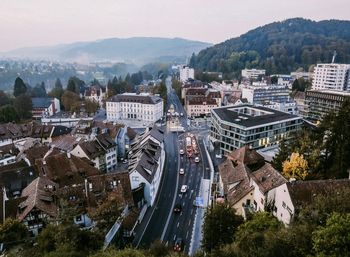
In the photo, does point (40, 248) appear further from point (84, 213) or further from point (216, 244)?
point (216, 244)

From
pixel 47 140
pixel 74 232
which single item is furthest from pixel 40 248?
pixel 47 140

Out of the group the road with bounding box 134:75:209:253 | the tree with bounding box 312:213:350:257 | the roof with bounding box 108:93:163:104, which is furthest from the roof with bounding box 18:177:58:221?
the roof with bounding box 108:93:163:104

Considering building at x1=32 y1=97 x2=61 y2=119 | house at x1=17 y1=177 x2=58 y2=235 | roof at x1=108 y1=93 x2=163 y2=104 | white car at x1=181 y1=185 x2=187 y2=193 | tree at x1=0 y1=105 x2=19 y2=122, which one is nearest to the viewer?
house at x1=17 y1=177 x2=58 y2=235

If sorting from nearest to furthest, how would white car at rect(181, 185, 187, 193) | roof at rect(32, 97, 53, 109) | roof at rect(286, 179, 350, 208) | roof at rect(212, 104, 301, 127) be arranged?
1. roof at rect(286, 179, 350, 208)
2. white car at rect(181, 185, 187, 193)
3. roof at rect(212, 104, 301, 127)
4. roof at rect(32, 97, 53, 109)

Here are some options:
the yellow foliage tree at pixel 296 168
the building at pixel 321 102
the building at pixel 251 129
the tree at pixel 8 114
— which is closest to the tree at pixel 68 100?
the tree at pixel 8 114

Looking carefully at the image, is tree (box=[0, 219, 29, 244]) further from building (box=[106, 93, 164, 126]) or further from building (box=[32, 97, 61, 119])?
building (box=[32, 97, 61, 119])

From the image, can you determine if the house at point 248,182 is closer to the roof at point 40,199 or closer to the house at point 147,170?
the house at point 147,170
